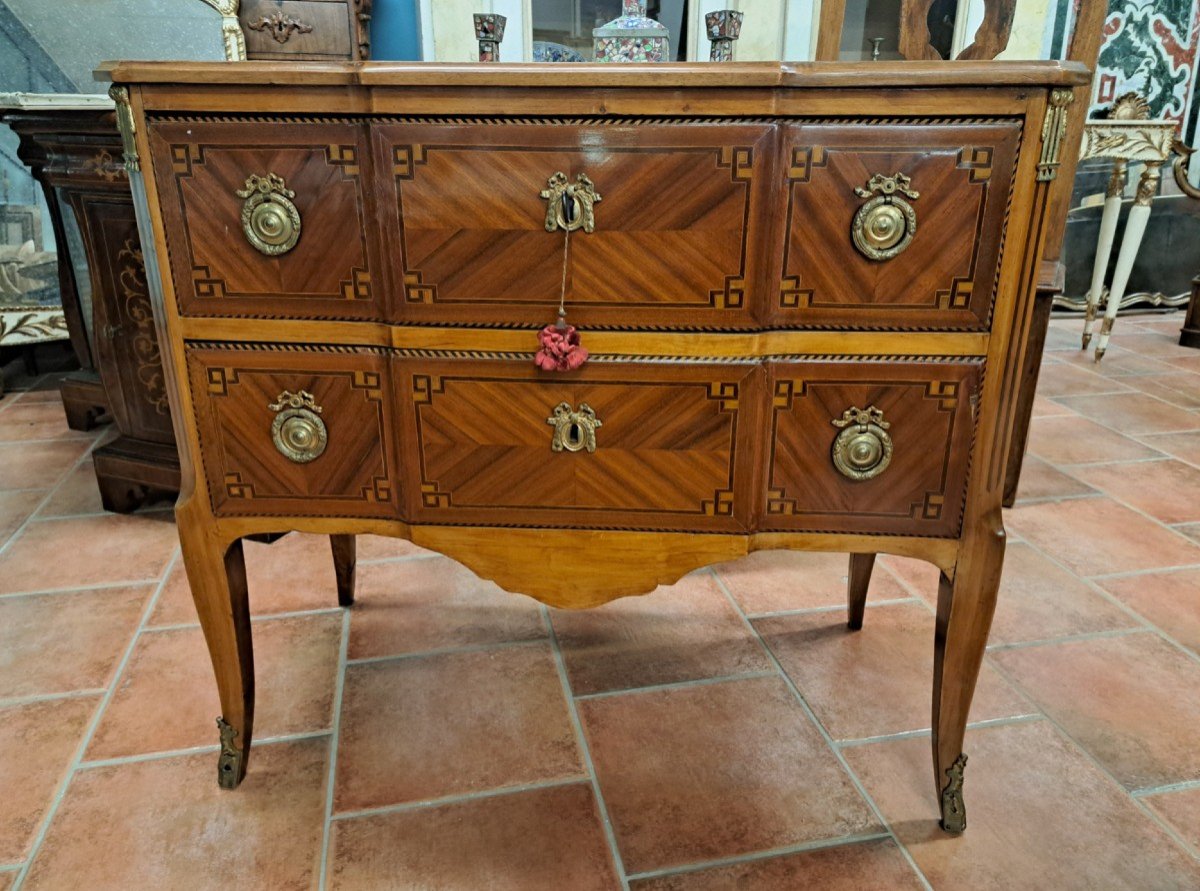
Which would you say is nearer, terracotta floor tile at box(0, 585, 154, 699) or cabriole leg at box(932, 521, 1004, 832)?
cabriole leg at box(932, 521, 1004, 832)

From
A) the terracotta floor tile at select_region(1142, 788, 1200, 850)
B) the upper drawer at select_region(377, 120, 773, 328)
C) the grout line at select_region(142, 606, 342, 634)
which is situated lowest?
the terracotta floor tile at select_region(1142, 788, 1200, 850)

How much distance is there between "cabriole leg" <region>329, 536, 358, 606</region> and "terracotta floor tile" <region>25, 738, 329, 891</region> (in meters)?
0.45

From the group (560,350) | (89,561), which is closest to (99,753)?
(89,561)

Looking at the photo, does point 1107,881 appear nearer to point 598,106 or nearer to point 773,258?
point 773,258

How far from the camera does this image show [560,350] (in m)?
1.03

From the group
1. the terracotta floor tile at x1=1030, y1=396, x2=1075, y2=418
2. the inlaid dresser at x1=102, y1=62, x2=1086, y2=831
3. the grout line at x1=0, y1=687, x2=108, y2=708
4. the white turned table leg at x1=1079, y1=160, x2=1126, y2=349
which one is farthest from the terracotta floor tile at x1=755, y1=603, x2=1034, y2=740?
the white turned table leg at x1=1079, y1=160, x2=1126, y2=349

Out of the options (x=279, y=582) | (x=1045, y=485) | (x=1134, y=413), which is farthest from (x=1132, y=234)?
(x=279, y=582)

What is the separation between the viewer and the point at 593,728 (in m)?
1.47

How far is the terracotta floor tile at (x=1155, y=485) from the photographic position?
2379mm

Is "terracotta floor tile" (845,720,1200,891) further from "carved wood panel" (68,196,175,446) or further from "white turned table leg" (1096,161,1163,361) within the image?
"white turned table leg" (1096,161,1163,361)

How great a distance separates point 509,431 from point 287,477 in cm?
32

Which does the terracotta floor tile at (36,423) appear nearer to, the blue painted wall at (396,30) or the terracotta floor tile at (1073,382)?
the blue painted wall at (396,30)

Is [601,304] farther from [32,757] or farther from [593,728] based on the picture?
[32,757]

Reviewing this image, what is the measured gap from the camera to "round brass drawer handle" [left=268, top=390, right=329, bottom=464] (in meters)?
1.12
